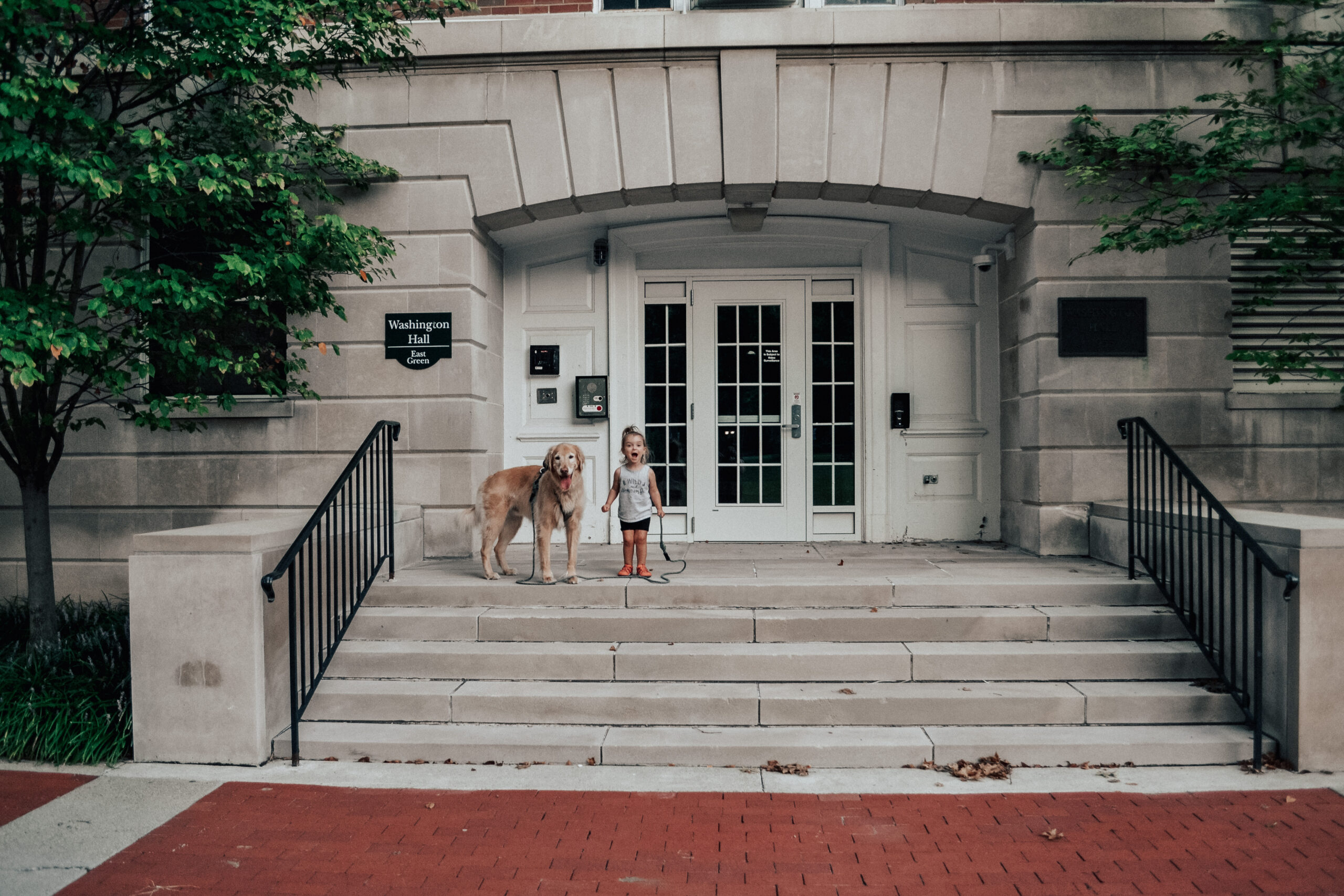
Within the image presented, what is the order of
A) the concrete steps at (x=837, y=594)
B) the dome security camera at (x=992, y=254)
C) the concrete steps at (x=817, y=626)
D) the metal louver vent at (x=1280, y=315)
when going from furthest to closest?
the dome security camera at (x=992, y=254) < the metal louver vent at (x=1280, y=315) < the concrete steps at (x=837, y=594) < the concrete steps at (x=817, y=626)

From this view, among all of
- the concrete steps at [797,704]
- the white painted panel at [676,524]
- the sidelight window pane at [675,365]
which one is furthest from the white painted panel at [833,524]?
the concrete steps at [797,704]

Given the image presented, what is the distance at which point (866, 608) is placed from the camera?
5.53 meters

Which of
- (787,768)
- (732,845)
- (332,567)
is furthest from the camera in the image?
(332,567)

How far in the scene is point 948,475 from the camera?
821cm

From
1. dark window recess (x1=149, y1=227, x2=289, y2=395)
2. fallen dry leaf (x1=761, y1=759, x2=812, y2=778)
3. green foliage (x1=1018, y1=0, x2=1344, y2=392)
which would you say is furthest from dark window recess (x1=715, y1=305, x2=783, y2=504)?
fallen dry leaf (x1=761, y1=759, x2=812, y2=778)

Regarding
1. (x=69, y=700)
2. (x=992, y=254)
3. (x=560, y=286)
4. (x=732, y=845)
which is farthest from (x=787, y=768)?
(x=992, y=254)

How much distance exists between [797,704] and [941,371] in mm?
4585

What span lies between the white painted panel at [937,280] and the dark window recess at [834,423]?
68cm

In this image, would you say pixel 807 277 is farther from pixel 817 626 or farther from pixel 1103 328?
pixel 817 626

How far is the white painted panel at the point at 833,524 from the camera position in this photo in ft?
27.2

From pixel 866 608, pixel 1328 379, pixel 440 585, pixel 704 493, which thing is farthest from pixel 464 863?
pixel 1328 379

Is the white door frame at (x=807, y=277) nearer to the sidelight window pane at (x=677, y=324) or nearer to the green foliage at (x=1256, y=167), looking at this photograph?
the sidelight window pane at (x=677, y=324)

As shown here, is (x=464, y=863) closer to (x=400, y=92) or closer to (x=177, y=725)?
(x=177, y=725)

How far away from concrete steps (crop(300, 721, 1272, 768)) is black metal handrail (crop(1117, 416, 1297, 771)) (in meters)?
0.37
